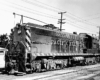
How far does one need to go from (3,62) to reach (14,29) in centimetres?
287

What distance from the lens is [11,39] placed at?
13.5 m

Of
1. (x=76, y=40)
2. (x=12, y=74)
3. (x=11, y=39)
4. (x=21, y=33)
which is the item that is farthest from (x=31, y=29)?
(x=76, y=40)

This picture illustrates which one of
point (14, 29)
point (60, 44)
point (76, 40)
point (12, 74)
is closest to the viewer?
point (12, 74)

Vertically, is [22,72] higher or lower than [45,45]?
lower

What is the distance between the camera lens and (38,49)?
1331 centimetres

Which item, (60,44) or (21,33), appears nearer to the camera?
(21,33)

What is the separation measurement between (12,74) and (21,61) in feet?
3.70

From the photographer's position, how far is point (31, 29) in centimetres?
1287

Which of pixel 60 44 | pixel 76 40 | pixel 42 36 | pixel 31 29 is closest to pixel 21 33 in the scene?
pixel 31 29

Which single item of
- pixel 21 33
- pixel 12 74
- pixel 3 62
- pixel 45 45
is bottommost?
pixel 12 74

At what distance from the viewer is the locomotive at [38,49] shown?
12.1 metres

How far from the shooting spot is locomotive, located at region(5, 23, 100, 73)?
39.6 ft

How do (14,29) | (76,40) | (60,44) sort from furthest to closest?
1. (76,40)
2. (60,44)
3. (14,29)

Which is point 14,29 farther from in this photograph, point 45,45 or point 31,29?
point 45,45
